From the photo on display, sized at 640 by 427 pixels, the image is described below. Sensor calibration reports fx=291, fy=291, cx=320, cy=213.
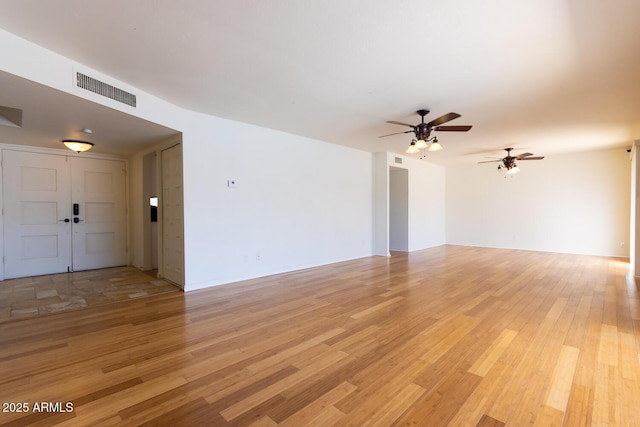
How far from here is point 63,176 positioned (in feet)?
18.9

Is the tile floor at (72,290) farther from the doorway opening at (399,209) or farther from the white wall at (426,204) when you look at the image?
the white wall at (426,204)

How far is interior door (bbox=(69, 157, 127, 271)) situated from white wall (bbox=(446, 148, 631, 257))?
32.8ft

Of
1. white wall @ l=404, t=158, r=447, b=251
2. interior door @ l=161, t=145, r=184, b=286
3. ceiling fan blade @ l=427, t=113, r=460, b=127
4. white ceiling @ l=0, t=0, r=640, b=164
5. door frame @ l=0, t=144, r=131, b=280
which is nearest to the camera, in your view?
white ceiling @ l=0, t=0, r=640, b=164

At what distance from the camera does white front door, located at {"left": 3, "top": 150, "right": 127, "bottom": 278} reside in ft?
17.4

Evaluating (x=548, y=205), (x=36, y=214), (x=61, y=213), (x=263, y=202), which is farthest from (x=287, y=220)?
(x=548, y=205)

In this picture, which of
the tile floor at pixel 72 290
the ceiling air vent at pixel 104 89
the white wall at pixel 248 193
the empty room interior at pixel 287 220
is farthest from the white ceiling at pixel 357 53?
the tile floor at pixel 72 290

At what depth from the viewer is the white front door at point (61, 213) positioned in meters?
5.29

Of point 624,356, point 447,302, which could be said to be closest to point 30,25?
point 447,302

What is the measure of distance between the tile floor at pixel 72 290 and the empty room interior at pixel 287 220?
60mm

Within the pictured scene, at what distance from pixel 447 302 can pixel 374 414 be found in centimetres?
255

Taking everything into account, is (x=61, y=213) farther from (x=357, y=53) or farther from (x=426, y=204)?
(x=426, y=204)

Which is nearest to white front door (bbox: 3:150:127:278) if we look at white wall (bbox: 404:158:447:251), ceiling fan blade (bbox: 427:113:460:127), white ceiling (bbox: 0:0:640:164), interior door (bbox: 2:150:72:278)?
interior door (bbox: 2:150:72:278)

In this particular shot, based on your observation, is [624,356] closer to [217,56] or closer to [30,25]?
[217,56]

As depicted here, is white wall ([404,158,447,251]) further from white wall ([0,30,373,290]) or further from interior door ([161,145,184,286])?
interior door ([161,145,184,286])
